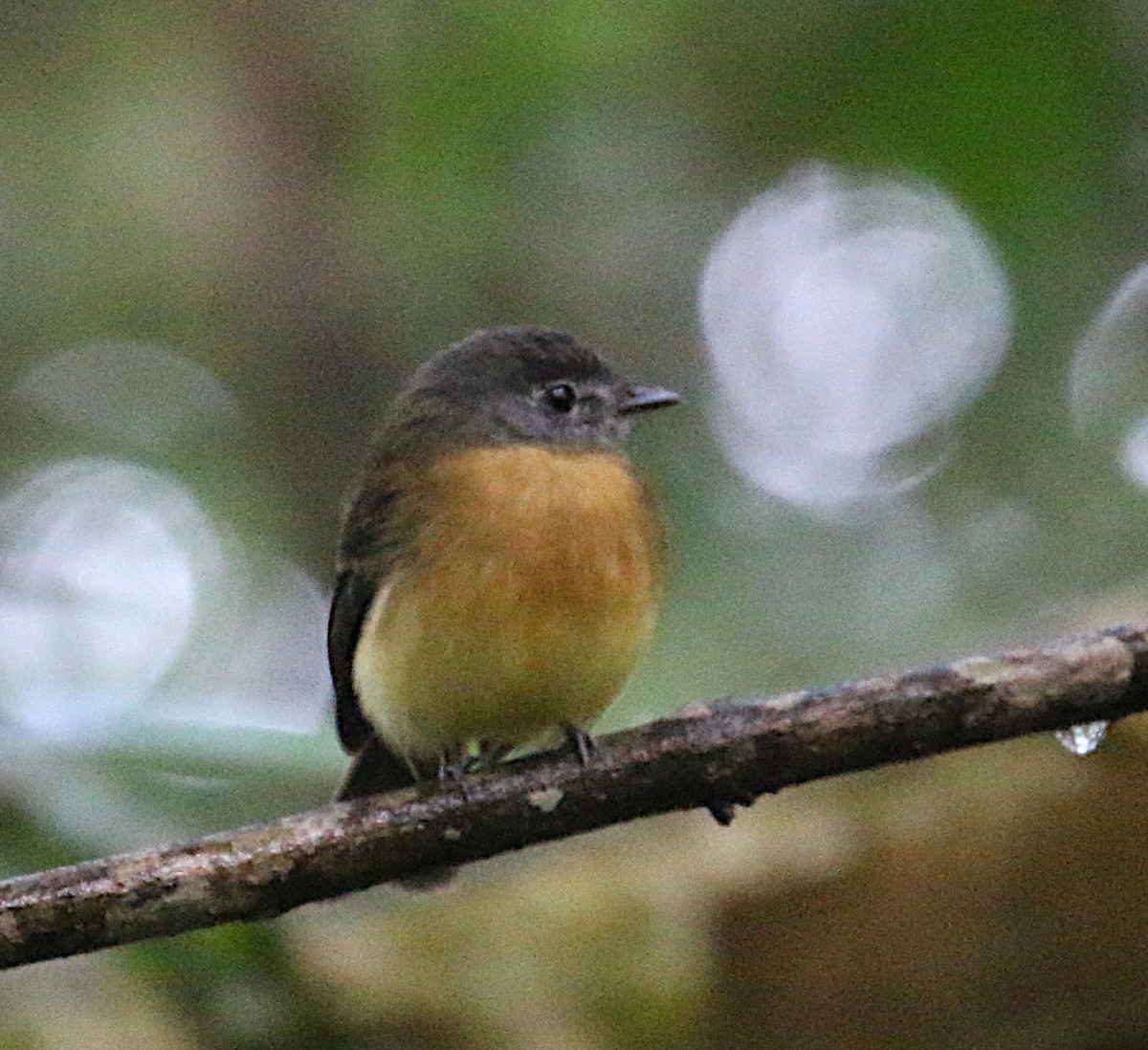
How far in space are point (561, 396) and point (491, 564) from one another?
75cm

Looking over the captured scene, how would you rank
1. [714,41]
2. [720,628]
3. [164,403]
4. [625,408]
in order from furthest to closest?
[164,403] → [714,41] → [720,628] → [625,408]

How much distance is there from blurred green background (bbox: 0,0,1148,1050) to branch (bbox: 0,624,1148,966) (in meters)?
0.59

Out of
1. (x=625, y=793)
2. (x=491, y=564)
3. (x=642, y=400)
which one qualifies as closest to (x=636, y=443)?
(x=642, y=400)

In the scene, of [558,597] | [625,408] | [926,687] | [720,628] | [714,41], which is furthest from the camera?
[714,41]

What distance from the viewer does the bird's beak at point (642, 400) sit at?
4422 millimetres

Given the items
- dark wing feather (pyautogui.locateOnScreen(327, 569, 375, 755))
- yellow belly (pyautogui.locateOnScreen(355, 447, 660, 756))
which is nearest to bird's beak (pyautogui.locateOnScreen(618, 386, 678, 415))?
yellow belly (pyautogui.locateOnScreen(355, 447, 660, 756))

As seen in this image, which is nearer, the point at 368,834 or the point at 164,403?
the point at 368,834

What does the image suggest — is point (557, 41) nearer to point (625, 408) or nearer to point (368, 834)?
point (625, 408)

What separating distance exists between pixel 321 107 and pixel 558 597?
3.65 meters

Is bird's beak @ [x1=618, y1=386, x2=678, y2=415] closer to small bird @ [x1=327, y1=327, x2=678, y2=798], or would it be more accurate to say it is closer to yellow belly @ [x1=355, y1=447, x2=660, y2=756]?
small bird @ [x1=327, y1=327, x2=678, y2=798]

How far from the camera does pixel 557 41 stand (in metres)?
5.84

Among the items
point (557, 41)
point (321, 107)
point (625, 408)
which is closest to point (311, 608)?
point (321, 107)

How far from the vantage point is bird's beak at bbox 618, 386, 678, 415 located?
442cm

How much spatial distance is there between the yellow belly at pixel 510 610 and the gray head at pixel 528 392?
0.29m
